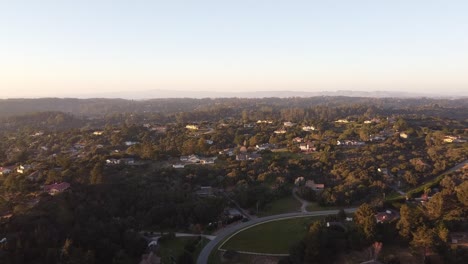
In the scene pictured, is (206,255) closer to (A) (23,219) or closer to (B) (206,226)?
(B) (206,226)

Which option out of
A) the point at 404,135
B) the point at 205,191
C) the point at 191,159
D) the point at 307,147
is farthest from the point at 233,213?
the point at 404,135

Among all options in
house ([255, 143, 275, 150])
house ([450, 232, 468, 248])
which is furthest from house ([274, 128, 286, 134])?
house ([450, 232, 468, 248])

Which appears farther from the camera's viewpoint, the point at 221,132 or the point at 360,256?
the point at 221,132

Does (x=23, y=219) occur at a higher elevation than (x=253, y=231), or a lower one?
higher

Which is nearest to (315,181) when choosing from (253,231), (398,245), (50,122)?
(253,231)

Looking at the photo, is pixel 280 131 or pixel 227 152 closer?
pixel 227 152

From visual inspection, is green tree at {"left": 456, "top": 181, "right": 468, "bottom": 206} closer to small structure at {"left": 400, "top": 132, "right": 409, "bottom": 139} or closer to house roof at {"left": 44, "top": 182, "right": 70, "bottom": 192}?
small structure at {"left": 400, "top": 132, "right": 409, "bottom": 139}

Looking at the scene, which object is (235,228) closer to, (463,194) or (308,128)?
(463,194)
